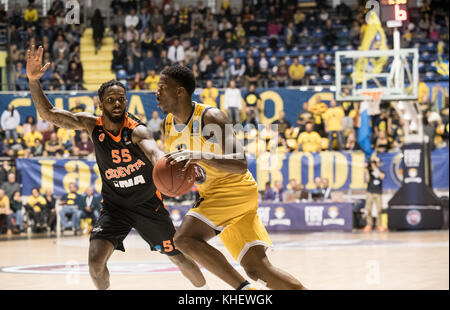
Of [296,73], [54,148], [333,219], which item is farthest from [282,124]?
[54,148]

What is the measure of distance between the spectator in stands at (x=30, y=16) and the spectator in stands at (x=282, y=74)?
6.73 m

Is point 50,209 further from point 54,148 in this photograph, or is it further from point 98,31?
point 98,31

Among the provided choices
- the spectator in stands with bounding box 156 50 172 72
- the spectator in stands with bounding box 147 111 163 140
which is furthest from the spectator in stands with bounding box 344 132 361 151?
the spectator in stands with bounding box 156 50 172 72

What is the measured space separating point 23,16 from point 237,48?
19.7 feet

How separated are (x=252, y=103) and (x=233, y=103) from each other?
60 centimetres

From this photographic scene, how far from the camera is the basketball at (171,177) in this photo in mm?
4875

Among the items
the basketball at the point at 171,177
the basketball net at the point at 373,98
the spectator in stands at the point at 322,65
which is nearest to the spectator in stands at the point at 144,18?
the spectator in stands at the point at 322,65

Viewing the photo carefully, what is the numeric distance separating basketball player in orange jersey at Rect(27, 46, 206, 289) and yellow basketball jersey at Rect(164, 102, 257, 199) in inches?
22.5

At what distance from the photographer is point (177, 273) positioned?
30.9 ft

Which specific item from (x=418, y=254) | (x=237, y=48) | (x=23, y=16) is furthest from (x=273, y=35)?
(x=418, y=254)

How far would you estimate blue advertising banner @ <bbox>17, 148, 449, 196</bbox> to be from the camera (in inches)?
647

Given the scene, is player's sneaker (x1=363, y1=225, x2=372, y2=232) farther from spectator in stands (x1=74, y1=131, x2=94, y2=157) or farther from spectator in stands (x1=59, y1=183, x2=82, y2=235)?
spectator in stands (x1=74, y1=131, x2=94, y2=157)

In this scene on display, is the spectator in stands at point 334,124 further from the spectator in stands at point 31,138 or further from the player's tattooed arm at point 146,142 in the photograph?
the player's tattooed arm at point 146,142

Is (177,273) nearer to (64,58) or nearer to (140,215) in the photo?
(140,215)
